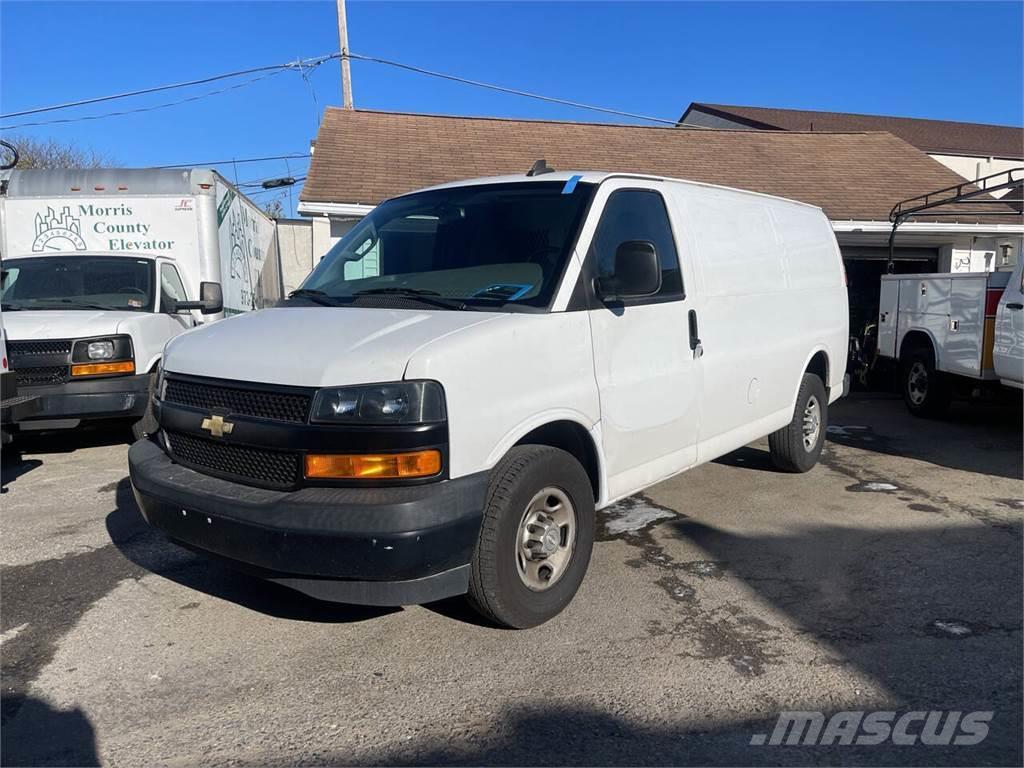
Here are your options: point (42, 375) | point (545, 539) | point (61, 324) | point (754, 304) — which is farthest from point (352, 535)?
point (61, 324)

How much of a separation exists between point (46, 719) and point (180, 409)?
136 cm

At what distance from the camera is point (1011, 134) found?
3722 centimetres

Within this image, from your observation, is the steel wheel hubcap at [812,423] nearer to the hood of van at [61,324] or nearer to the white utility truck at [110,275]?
the white utility truck at [110,275]

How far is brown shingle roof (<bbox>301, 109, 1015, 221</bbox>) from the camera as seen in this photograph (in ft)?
44.0

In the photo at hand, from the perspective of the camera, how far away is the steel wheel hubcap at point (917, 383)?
9523mm

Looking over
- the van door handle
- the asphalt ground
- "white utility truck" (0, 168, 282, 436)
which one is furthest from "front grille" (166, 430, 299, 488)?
the van door handle

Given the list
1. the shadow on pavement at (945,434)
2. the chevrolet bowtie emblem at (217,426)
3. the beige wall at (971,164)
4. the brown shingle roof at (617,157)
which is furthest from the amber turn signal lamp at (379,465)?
the beige wall at (971,164)

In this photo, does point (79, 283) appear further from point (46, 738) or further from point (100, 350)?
point (46, 738)

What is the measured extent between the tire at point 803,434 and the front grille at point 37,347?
5927mm

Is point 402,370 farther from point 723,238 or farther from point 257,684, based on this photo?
point 723,238

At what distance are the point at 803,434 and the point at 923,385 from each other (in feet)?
13.3

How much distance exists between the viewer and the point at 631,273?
12.8 feet

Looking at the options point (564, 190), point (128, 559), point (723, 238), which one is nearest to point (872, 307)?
point (723, 238)

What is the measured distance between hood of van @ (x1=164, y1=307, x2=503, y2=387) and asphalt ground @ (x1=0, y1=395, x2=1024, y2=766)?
4.14 feet
